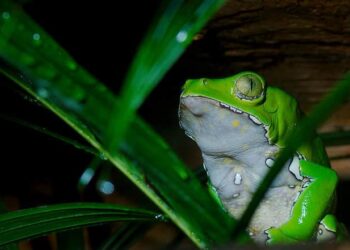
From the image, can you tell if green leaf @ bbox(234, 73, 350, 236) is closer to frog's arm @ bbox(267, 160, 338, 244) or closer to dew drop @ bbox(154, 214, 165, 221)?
dew drop @ bbox(154, 214, 165, 221)

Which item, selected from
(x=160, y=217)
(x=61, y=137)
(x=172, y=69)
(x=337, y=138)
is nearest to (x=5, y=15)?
(x=61, y=137)

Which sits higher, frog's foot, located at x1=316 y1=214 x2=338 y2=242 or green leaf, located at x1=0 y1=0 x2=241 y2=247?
A: green leaf, located at x1=0 y1=0 x2=241 y2=247

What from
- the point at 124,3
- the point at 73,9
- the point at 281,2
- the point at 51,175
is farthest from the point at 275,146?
the point at 51,175

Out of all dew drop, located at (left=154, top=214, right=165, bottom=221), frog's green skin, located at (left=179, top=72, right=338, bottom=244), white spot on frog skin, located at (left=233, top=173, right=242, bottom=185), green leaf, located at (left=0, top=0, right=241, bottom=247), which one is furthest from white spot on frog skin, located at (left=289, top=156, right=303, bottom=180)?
green leaf, located at (left=0, top=0, right=241, bottom=247)

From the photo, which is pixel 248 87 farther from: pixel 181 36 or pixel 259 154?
pixel 181 36

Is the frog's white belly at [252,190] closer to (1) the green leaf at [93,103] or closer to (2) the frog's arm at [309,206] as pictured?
(2) the frog's arm at [309,206]

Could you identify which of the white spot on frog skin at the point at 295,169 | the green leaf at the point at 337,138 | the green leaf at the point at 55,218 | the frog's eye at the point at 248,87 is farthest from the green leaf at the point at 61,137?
the green leaf at the point at 337,138

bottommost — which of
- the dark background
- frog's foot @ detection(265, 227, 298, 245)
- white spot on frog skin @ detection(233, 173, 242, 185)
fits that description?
frog's foot @ detection(265, 227, 298, 245)
